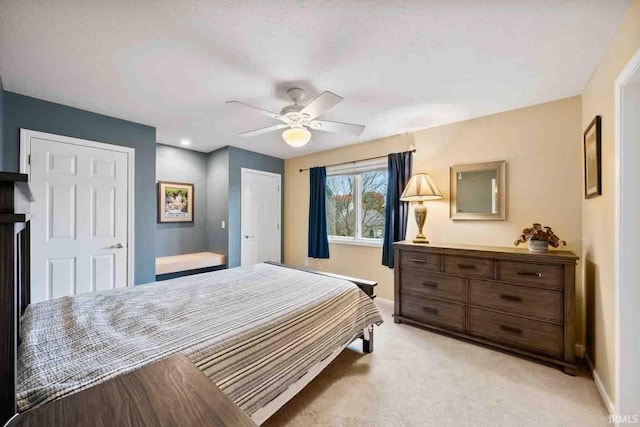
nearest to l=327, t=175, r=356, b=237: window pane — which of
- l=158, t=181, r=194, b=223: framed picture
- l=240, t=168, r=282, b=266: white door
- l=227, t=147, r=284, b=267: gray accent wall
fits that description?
l=240, t=168, r=282, b=266: white door

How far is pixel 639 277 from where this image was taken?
1.50m

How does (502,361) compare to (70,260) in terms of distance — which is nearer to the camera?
(502,361)

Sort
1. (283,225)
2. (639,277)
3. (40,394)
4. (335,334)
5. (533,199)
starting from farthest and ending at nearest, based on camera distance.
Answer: (283,225) < (533,199) < (335,334) < (639,277) < (40,394)

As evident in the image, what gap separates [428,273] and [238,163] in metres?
3.28

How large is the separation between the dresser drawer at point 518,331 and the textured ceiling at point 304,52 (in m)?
2.06

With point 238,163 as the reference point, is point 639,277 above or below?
below

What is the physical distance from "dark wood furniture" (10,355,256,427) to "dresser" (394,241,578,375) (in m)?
2.57

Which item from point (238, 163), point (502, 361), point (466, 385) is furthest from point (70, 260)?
point (502, 361)

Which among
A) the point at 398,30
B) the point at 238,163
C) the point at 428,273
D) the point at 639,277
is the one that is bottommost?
the point at 428,273

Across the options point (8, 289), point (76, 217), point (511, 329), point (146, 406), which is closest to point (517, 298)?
point (511, 329)

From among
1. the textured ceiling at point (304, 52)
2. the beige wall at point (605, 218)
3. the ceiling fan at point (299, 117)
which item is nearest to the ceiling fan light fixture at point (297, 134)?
the ceiling fan at point (299, 117)

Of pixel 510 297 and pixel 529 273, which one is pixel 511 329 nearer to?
pixel 510 297

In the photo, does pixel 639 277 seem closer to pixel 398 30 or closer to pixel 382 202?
pixel 398 30

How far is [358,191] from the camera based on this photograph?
424 centimetres
